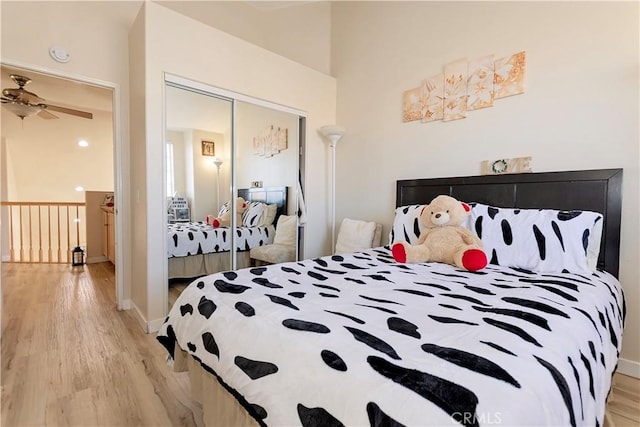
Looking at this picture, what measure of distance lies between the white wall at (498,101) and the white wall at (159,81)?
1021mm

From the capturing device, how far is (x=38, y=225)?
544cm

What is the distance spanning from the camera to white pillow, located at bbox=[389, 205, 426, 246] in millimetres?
2293

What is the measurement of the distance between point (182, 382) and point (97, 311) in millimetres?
1623

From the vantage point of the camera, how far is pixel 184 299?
4.67 ft

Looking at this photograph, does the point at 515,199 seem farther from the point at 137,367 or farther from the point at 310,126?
the point at 137,367

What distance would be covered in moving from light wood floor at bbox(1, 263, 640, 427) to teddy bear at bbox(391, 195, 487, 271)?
1.05m

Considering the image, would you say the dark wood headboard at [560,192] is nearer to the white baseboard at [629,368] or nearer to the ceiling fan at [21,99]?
the white baseboard at [629,368]

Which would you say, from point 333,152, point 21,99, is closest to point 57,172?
point 21,99

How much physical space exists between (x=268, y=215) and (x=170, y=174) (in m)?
1.07

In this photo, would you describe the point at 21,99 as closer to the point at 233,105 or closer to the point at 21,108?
the point at 21,108

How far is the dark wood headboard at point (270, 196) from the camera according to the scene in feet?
9.92

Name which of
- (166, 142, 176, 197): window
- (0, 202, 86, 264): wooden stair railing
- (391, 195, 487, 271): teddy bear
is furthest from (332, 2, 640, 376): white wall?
(0, 202, 86, 264): wooden stair railing

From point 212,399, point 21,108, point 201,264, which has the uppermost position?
point 21,108

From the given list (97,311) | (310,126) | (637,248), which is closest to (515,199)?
(637,248)
